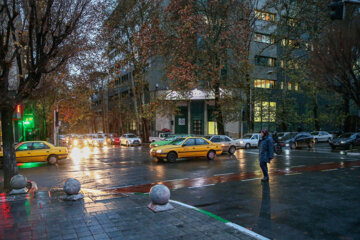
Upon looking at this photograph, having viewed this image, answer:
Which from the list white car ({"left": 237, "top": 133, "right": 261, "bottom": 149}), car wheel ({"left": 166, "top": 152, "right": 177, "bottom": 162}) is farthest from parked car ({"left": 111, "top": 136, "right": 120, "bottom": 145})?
car wheel ({"left": 166, "top": 152, "right": 177, "bottom": 162})

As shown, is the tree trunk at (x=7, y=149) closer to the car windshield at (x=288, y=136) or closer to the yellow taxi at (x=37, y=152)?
the yellow taxi at (x=37, y=152)

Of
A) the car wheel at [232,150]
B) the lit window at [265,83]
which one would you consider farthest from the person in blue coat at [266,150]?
the lit window at [265,83]

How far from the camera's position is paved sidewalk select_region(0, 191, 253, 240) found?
502cm

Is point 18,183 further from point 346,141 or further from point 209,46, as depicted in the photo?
point 346,141

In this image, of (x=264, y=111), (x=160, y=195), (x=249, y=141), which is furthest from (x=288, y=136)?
(x=160, y=195)

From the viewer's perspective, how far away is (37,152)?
15938 mm

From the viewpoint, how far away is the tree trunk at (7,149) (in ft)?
30.3

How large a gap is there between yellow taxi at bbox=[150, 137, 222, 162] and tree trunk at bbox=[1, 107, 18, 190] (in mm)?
8165

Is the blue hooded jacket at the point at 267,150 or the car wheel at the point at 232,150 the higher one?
the blue hooded jacket at the point at 267,150

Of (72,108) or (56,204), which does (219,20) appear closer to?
(72,108)

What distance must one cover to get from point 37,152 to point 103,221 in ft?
40.0

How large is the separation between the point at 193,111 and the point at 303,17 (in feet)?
61.1

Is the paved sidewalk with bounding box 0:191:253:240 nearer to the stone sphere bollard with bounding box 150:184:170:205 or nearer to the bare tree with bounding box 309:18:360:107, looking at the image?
the stone sphere bollard with bounding box 150:184:170:205

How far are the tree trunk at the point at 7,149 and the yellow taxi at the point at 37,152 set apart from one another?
677 centimetres
